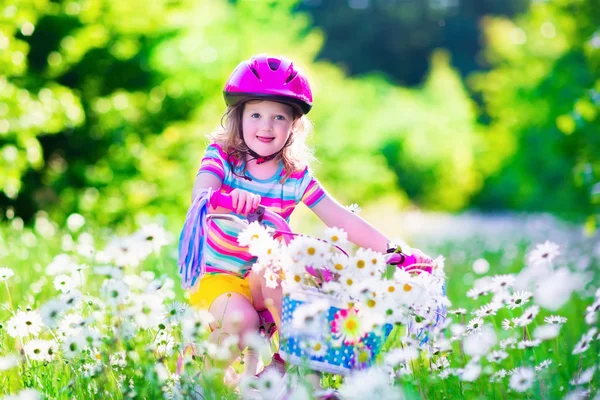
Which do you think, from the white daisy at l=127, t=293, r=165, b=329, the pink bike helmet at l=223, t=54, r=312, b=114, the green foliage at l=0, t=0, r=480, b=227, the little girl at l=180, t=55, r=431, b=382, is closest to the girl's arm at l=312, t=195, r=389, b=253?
the little girl at l=180, t=55, r=431, b=382

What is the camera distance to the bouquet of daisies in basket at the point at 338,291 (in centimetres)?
221

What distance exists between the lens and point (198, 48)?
998cm

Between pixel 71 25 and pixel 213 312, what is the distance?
7.02 m

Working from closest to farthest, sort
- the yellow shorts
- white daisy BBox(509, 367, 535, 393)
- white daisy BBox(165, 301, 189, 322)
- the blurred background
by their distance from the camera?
white daisy BBox(509, 367, 535, 393) < white daisy BBox(165, 301, 189, 322) < the yellow shorts < the blurred background

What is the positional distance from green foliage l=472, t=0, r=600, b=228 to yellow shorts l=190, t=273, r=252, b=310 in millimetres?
5538

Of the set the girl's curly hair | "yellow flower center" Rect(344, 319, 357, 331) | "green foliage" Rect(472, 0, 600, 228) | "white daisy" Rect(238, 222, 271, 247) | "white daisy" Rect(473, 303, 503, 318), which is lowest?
"yellow flower center" Rect(344, 319, 357, 331)

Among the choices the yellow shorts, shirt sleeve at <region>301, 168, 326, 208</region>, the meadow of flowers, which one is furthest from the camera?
shirt sleeve at <region>301, 168, 326, 208</region>

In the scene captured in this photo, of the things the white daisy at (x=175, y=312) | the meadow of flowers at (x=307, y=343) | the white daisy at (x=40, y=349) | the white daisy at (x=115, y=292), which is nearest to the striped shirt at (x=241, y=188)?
the meadow of flowers at (x=307, y=343)

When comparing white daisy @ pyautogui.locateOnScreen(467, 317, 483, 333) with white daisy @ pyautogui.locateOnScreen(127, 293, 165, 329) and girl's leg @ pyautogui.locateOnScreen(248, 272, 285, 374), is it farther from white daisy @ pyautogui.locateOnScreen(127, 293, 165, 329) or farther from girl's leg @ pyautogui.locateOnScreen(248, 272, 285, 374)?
white daisy @ pyautogui.locateOnScreen(127, 293, 165, 329)

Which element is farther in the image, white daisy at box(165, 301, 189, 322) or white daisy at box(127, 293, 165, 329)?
white daisy at box(165, 301, 189, 322)

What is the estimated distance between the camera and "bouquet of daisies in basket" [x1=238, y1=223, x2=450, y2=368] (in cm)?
221

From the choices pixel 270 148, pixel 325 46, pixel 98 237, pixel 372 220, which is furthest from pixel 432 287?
pixel 325 46

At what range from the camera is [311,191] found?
3.38m

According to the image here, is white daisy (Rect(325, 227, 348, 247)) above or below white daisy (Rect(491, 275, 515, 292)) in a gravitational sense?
below
